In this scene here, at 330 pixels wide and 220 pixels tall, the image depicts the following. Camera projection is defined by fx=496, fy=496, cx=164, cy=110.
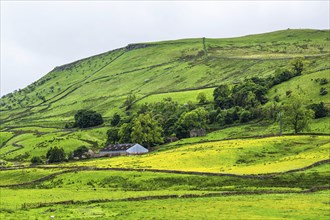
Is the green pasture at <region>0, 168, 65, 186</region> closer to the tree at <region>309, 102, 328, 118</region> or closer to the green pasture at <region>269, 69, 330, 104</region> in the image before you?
the tree at <region>309, 102, 328, 118</region>

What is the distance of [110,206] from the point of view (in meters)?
57.2

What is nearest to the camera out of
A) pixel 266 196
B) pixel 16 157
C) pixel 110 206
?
pixel 110 206

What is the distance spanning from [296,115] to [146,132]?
50313mm

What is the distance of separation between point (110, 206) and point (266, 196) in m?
19.5

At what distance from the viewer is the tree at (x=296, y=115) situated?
137 metres

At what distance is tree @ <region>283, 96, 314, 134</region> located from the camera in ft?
449

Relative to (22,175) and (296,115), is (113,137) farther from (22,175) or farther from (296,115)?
(22,175)

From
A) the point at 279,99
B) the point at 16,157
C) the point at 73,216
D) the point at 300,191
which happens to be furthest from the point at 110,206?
the point at 279,99

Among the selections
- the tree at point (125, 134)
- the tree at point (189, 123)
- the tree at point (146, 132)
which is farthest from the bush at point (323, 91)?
the tree at point (125, 134)

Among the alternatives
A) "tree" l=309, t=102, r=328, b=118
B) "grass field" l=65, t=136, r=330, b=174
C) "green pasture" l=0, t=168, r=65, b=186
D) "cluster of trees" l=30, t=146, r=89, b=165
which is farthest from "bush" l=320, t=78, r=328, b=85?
"green pasture" l=0, t=168, r=65, b=186

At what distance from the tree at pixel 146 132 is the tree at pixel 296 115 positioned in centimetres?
4433

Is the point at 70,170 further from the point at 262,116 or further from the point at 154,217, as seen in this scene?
the point at 262,116

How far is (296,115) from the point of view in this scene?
137000 mm

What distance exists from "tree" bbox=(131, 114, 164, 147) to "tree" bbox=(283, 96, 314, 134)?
44.3m
